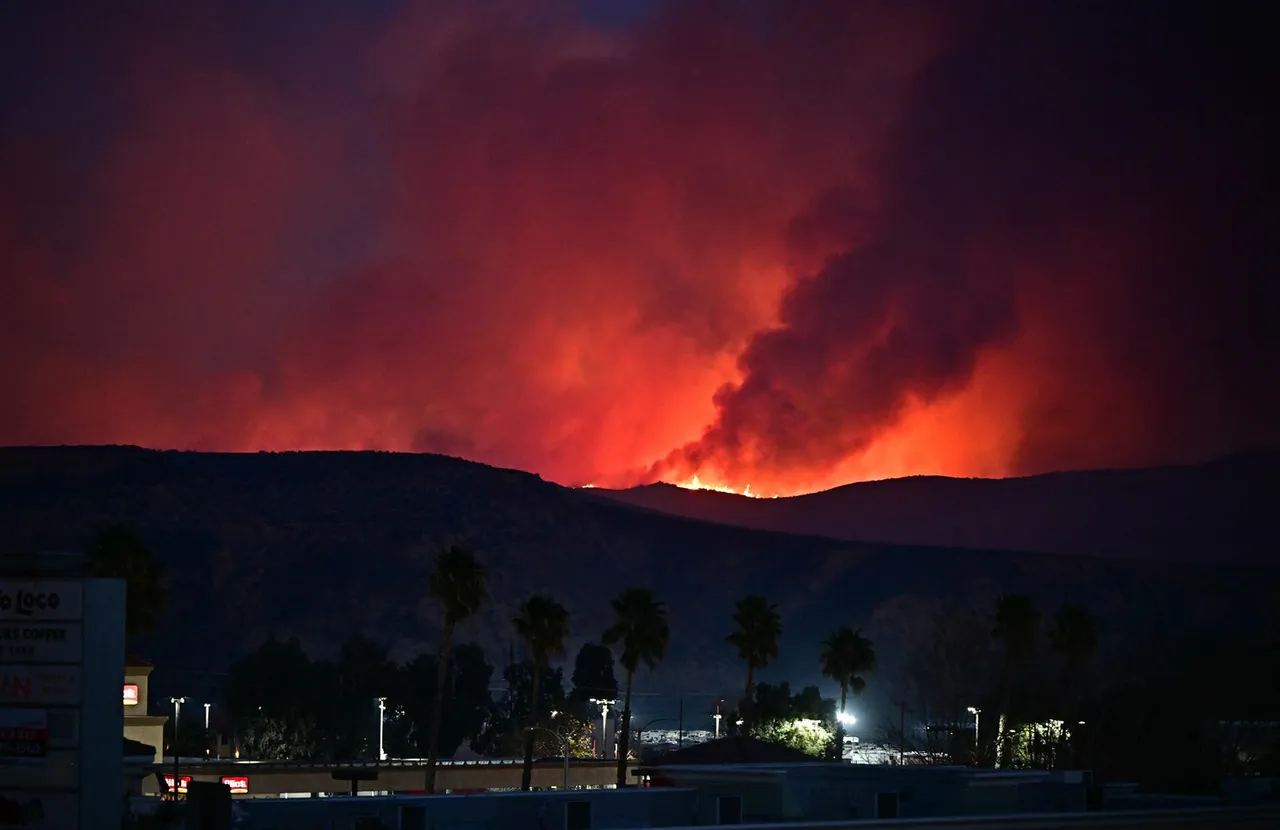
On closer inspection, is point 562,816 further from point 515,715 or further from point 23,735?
point 515,715

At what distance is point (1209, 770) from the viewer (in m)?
91.3

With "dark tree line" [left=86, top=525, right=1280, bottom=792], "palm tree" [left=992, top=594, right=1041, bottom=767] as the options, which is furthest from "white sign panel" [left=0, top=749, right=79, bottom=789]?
"palm tree" [left=992, top=594, right=1041, bottom=767]

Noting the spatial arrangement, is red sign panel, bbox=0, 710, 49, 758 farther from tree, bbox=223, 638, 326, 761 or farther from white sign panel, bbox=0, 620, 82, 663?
tree, bbox=223, 638, 326, 761

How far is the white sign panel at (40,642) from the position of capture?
34.9 m

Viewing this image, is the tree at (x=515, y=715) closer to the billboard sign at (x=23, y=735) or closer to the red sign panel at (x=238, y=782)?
the red sign panel at (x=238, y=782)

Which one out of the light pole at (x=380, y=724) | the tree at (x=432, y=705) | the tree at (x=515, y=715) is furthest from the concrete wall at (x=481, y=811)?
the tree at (x=432, y=705)

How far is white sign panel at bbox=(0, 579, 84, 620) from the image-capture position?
34969 millimetres

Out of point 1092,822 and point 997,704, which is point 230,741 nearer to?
point 997,704

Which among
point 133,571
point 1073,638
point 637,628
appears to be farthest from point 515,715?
point 133,571

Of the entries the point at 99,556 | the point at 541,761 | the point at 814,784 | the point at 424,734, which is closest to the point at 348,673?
the point at 424,734

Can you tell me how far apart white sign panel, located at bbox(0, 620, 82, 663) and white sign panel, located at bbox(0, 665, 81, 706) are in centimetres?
23

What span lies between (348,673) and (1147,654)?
286 ft

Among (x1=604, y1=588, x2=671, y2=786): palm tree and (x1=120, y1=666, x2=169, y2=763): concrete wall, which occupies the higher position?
(x1=604, y1=588, x2=671, y2=786): palm tree

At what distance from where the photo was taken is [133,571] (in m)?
82.4
